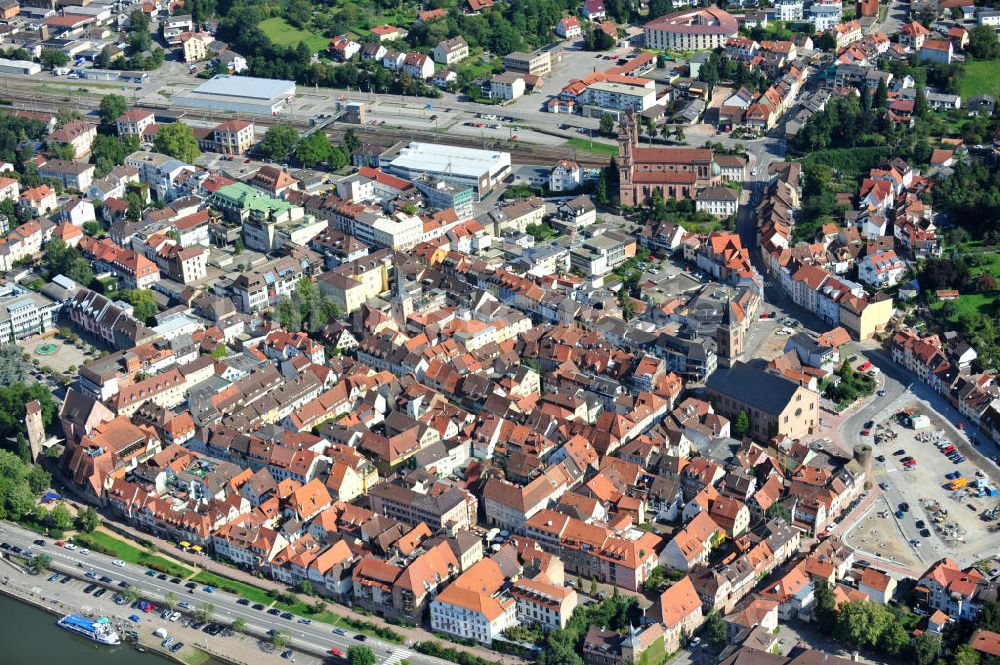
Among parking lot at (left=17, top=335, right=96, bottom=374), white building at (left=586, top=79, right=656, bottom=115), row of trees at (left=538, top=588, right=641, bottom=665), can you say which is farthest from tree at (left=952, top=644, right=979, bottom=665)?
white building at (left=586, top=79, right=656, bottom=115)

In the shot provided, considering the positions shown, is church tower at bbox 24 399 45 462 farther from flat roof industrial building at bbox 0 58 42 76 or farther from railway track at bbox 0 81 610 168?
flat roof industrial building at bbox 0 58 42 76

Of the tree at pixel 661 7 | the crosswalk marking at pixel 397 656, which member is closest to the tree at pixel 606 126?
the tree at pixel 661 7

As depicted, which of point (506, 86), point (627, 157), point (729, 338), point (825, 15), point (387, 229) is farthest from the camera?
point (825, 15)

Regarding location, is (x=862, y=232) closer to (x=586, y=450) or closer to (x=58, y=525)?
(x=586, y=450)

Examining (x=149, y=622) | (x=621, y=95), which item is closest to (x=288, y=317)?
(x=149, y=622)

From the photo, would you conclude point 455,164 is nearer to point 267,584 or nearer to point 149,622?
point 267,584
